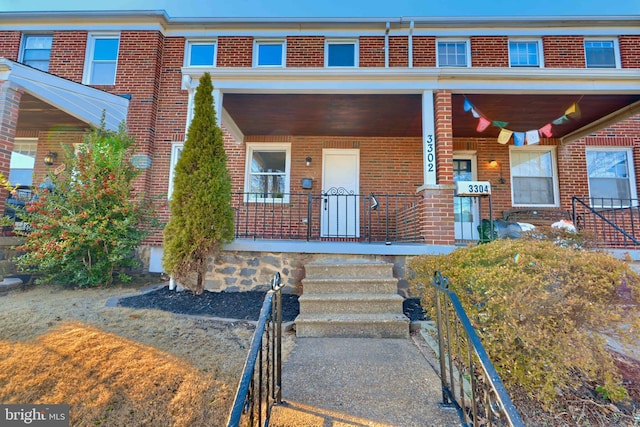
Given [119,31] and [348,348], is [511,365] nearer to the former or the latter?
[348,348]

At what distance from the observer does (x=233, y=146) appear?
270 inches

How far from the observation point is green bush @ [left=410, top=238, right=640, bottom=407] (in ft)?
5.52

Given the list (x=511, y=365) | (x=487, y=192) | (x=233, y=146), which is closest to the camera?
(x=511, y=365)

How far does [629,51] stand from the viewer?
22.7ft

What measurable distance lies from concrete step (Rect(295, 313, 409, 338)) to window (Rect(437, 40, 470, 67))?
6.67 metres

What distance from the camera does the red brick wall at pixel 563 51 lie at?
6.93 m

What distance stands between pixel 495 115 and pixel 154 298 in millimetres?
6422

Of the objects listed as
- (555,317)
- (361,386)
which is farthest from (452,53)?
(361,386)

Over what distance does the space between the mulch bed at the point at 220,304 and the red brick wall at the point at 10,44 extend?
7.51 meters

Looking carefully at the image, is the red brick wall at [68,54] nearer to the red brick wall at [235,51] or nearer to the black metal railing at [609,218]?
the red brick wall at [235,51]

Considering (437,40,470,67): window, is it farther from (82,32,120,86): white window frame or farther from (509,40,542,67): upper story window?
(82,32,120,86): white window frame

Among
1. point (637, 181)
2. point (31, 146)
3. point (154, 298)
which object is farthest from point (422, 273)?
point (31, 146)

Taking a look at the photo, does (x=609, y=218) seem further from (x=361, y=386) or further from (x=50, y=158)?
(x=50, y=158)

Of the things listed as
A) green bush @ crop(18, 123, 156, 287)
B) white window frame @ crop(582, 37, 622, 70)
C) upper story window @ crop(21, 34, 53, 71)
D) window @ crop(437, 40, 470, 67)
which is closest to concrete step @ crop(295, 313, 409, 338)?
green bush @ crop(18, 123, 156, 287)
